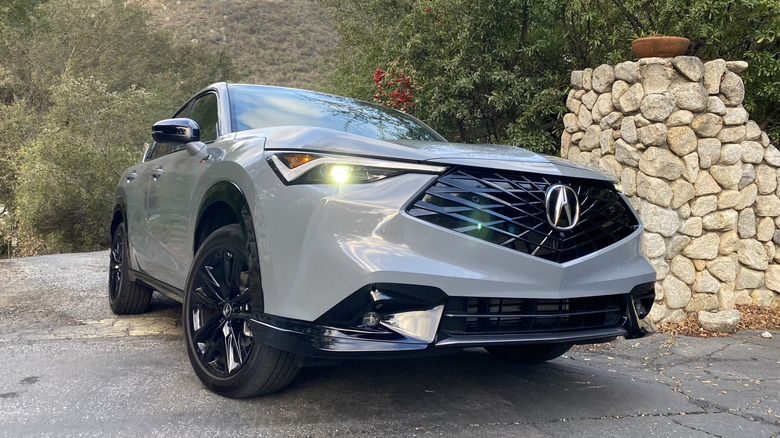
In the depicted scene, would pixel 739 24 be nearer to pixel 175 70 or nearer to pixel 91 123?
pixel 91 123

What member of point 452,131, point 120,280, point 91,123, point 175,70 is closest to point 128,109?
point 91,123

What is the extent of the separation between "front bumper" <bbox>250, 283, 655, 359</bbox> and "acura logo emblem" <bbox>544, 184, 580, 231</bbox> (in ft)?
1.10

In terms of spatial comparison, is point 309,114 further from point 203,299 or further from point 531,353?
point 531,353

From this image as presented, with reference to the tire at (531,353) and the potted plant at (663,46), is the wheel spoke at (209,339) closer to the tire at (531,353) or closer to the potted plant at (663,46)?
the tire at (531,353)

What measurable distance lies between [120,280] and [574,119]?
465 centimetres

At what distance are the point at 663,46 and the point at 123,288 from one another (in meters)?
5.06

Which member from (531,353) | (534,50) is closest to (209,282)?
(531,353)

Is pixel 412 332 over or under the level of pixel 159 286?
over

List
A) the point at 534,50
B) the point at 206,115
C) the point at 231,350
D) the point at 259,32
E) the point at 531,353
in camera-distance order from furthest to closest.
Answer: the point at 259,32, the point at 534,50, the point at 206,115, the point at 531,353, the point at 231,350

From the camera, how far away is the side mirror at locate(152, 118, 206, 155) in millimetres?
3549

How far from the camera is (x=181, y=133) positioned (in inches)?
140

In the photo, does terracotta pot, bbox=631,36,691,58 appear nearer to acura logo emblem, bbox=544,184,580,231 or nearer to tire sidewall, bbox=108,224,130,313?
acura logo emblem, bbox=544,184,580,231

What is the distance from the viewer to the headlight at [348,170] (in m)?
2.62

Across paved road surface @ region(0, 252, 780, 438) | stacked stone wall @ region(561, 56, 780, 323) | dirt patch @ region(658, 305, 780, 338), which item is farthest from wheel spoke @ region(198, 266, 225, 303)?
dirt patch @ region(658, 305, 780, 338)
